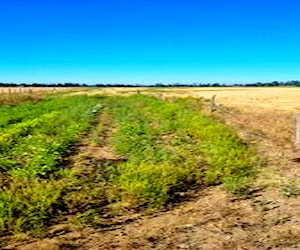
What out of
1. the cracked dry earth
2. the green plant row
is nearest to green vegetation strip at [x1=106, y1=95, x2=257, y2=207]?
the cracked dry earth

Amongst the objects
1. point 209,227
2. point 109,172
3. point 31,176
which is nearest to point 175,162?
point 109,172

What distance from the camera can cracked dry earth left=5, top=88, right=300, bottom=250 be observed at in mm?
6965

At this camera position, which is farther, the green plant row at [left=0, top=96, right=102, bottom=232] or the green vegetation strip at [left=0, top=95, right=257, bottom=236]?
the green vegetation strip at [left=0, top=95, right=257, bottom=236]

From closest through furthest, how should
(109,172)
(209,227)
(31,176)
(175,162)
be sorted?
(209,227)
(31,176)
(109,172)
(175,162)

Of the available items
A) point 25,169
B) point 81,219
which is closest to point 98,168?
point 25,169

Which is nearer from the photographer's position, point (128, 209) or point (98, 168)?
point (128, 209)

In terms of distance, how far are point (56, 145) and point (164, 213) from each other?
724cm

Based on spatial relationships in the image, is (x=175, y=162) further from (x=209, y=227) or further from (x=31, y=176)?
(x=209, y=227)

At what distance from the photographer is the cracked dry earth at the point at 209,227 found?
22.9ft

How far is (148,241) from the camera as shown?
7.10 metres

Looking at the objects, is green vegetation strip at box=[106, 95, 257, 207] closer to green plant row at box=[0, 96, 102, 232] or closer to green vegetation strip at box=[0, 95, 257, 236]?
green vegetation strip at box=[0, 95, 257, 236]

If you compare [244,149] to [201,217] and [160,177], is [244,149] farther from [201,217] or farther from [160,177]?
[201,217]

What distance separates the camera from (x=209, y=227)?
7.66 meters

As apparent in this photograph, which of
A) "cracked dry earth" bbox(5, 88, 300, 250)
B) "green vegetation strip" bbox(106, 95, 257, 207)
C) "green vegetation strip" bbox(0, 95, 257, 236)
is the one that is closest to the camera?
"cracked dry earth" bbox(5, 88, 300, 250)
